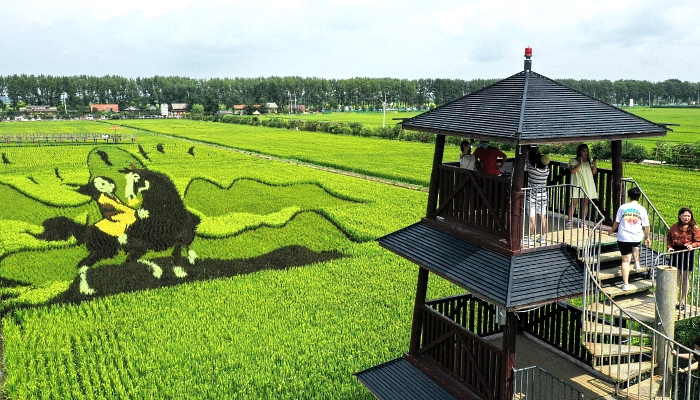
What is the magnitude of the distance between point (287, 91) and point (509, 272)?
16415cm

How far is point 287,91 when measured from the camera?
166125 millimetres

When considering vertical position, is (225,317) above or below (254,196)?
below

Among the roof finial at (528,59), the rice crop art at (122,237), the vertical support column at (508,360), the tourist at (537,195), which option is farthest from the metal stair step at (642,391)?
the rice crop art at (122,237)

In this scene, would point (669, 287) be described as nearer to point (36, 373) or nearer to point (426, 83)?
point (36, 373)

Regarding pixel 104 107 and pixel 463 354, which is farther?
pixel 104 107

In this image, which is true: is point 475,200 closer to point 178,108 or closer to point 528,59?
point 528,59

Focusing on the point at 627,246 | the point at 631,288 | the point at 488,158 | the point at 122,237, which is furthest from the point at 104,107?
the point at 631,288

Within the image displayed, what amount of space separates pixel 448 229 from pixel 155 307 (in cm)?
975

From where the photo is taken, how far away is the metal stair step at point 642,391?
598 centimetres

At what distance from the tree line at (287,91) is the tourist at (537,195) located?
143613mm

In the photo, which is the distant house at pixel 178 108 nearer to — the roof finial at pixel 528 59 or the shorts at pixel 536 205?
the roof finial at pixel 528 59

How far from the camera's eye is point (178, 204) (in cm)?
2459

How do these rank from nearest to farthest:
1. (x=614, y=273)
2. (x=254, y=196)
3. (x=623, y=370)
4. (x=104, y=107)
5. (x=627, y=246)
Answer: (x=623, y=370) < (x=627, y=246) < (x=614, y=273) < (x=254, y=196) < (x=104, y=107)

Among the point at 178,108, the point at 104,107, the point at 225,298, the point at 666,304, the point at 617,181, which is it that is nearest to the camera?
the point at 666,304
